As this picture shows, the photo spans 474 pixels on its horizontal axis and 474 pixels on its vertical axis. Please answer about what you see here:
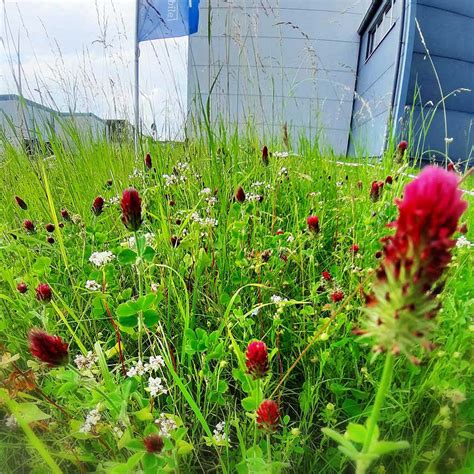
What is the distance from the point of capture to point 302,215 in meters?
1.83

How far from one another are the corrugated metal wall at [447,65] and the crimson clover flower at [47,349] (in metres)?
10.8

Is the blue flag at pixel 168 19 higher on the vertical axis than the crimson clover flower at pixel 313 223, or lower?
higher

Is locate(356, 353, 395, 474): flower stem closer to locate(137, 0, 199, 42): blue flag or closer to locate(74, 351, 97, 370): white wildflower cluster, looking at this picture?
locate(74, 351, 97, 370): white wildflower cluster

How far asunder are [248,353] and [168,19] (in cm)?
373

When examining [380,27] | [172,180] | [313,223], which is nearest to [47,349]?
[313,223]

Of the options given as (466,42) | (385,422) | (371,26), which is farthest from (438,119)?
(385,422)

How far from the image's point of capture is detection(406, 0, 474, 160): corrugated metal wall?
32.9 feet

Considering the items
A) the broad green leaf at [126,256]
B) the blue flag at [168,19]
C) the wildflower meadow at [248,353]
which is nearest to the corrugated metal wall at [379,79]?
the blue flag at [168,19]

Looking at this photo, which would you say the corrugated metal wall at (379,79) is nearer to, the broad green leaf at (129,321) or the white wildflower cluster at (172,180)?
the white wildflower cluster at (172,180)

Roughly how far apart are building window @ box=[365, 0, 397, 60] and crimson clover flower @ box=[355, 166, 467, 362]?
11.5m

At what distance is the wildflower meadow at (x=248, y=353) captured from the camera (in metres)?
0.38

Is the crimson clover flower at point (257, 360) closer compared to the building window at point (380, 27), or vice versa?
the crimson clover flower at point (257, 360)

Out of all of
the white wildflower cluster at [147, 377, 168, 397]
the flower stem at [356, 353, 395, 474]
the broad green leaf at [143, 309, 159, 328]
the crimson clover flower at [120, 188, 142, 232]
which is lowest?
the white wildflower cluster at [147, 377, 168, 397]

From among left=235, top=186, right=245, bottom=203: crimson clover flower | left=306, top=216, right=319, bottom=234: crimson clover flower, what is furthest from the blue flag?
left=306, top=216, right=319, bottom=234: crimson clover flower
